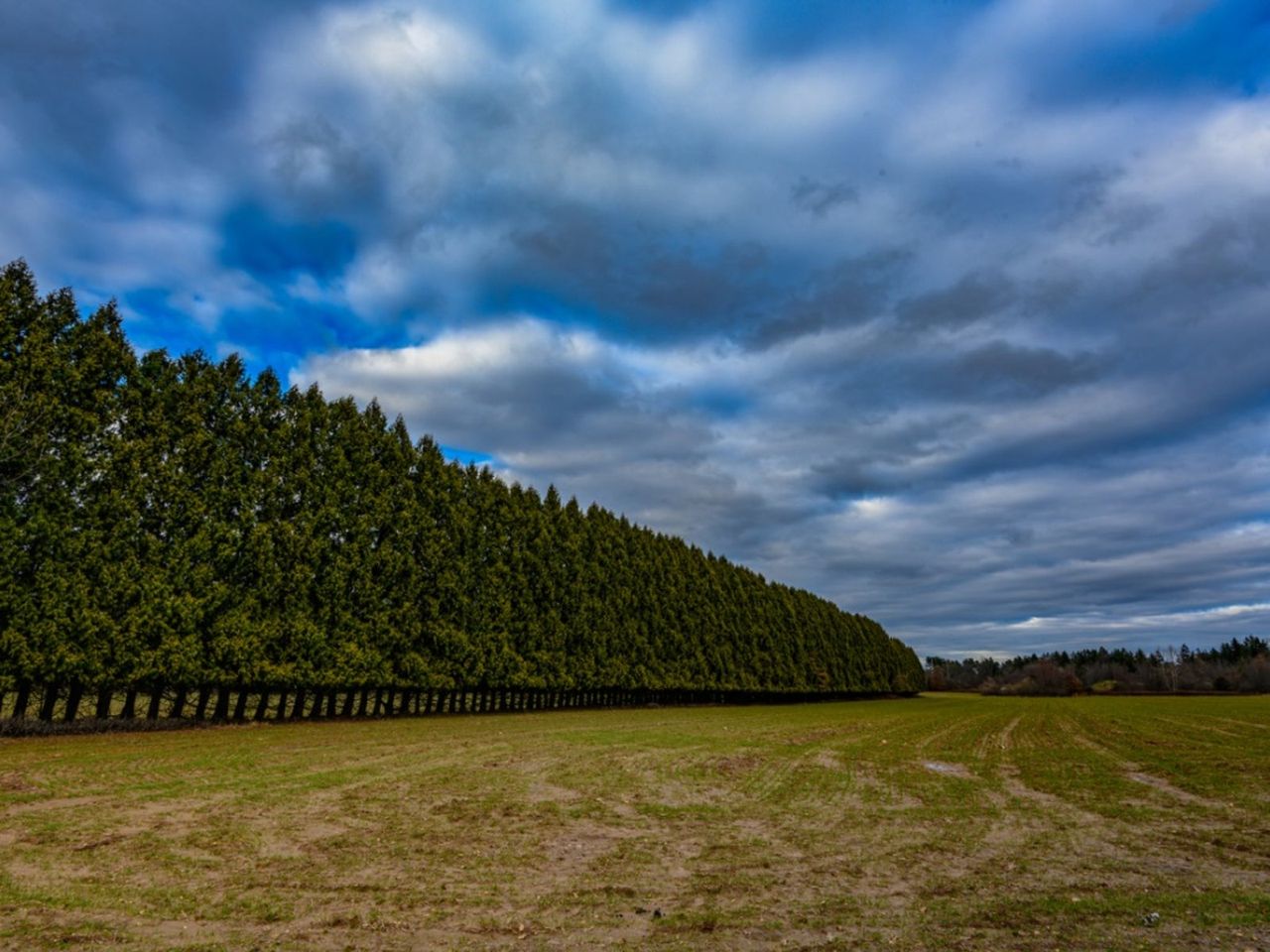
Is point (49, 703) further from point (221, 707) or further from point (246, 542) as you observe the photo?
point (246, 542)

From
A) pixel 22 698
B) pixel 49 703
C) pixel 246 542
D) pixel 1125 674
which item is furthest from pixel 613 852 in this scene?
pixel 1125 674

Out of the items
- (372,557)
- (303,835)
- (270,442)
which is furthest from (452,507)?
(303,835)

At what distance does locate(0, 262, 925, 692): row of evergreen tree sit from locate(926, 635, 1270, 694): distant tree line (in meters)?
126

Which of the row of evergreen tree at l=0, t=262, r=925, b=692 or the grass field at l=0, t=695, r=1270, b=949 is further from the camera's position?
the row of evergreen tree at l=0, t=262, r=925, b=692

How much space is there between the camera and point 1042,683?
473ft

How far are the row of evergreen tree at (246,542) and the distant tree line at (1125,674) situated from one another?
413ft

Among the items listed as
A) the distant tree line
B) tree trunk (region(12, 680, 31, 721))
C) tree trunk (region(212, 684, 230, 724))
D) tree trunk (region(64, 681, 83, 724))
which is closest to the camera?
tree trunk (region(12, 680, 31, 721))

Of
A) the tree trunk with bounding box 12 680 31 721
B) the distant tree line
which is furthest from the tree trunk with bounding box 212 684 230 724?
the distant tree line

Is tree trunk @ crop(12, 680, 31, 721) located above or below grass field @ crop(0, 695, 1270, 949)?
above

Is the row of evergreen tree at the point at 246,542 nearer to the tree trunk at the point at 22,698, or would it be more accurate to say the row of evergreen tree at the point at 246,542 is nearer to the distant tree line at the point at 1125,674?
the tree trunk at the point at 22,698

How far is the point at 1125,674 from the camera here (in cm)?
16288

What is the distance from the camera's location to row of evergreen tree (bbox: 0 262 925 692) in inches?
768

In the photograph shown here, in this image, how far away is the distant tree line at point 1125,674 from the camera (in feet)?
429

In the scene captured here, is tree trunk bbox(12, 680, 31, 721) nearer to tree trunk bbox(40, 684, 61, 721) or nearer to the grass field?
tree trunk bbox(40, 684, 61, 721)
